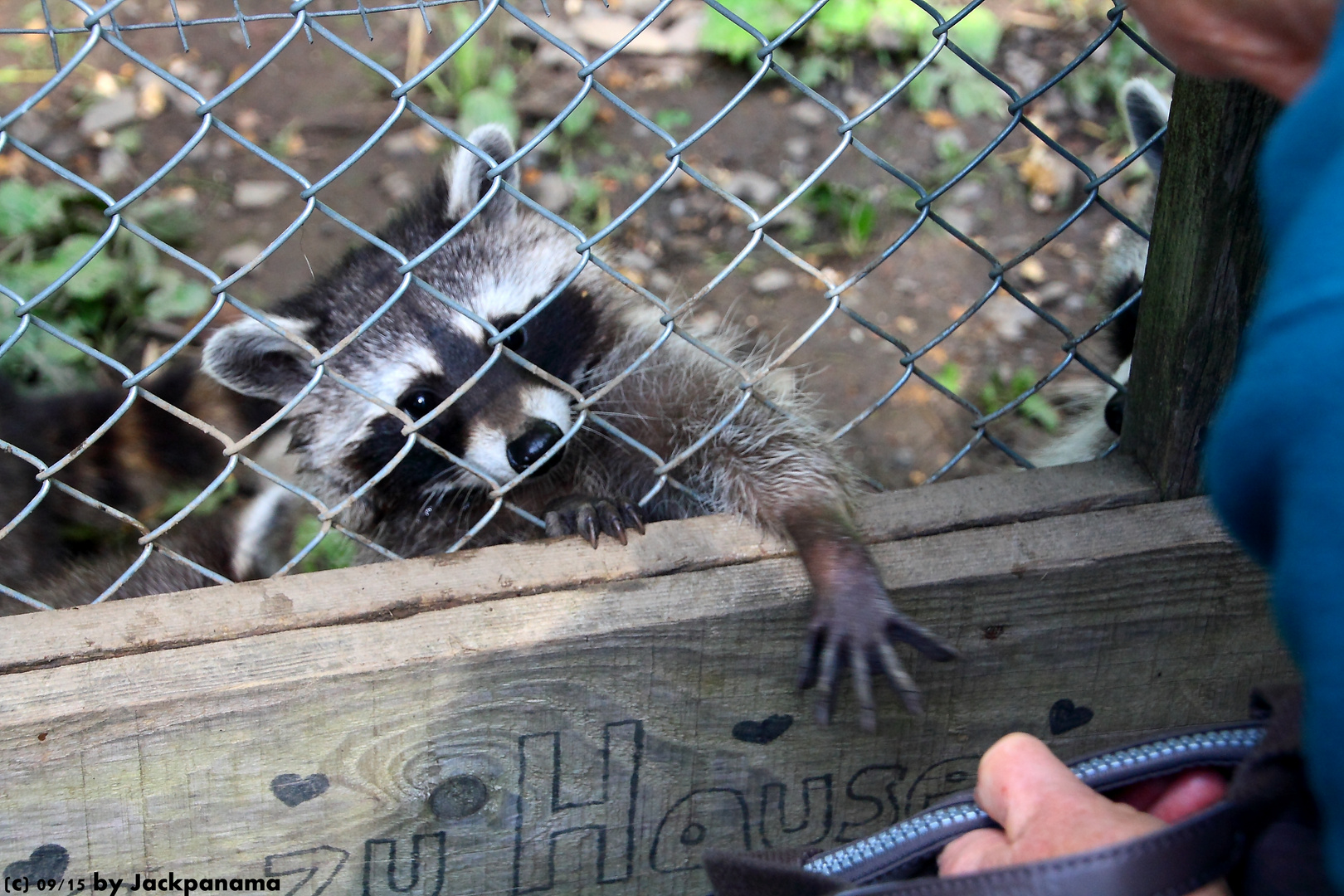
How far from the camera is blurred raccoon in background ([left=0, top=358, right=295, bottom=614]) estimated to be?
8.25 feet

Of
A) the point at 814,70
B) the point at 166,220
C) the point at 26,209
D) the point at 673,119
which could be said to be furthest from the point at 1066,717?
the point at 26,209

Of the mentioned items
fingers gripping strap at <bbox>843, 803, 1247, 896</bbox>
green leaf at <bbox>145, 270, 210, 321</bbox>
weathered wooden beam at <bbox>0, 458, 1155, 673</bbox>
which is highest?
green leaf at <bbox>145, 270, 210, 321</bbox>

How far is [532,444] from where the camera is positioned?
6.32ft

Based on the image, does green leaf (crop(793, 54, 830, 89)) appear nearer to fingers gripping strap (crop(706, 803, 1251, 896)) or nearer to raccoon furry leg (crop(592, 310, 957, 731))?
raccoon furry leg (crop(592, 310, 957, 731))

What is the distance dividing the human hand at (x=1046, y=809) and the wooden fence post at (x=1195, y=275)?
0.68 m

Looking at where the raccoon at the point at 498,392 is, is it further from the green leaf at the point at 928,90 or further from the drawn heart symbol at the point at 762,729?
the green leaf at the point at 928,90

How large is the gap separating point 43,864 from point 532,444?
3.01 feet

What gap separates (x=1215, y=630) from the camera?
1.65 meters

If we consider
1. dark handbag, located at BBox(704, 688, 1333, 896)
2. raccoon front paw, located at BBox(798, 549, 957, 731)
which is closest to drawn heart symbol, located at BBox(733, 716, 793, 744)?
raccoon front paw, located at BBox(798, 549, 957, 731)

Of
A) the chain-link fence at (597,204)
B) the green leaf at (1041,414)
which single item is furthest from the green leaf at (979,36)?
the green leaf at (1041,414)

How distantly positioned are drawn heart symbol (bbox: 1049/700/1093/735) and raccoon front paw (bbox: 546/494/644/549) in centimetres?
68

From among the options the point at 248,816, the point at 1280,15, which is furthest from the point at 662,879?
the point at 1280,15

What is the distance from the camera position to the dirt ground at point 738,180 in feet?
10.4

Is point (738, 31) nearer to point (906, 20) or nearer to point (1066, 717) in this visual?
point (906, 20)
